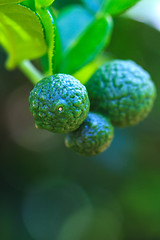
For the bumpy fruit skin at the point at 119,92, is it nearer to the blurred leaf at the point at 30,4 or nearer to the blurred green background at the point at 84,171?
the blurred leaf at the point at 30,4

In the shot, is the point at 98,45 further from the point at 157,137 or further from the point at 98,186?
the point at 98,186

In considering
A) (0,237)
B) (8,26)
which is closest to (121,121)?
(8,26)

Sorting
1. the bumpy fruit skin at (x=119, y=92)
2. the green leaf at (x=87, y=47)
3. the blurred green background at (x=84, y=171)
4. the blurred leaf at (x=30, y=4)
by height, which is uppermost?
the blurred leaf at (x=30, y=4)

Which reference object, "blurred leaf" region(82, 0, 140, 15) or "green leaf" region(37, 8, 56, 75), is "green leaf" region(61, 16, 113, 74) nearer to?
"blurred leaf" region(82, 0, 140, 15)

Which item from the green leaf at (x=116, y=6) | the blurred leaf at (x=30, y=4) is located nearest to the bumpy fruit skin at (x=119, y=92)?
the green leaf at (x=116, y=6)

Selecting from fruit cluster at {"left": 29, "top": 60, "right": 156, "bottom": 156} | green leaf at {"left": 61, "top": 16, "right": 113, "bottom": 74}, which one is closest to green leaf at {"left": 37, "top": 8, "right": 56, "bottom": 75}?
fruit cluster at {"left": 29, "top": 60, "right": 156, "bottom": 156}

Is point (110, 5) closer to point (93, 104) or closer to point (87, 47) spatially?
point (87, 47)

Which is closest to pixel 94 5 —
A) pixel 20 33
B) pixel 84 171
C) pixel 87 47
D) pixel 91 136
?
pixel 87 47

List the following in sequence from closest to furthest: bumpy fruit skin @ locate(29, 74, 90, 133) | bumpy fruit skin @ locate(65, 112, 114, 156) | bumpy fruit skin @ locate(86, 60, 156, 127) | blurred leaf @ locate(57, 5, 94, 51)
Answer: bumpy fruit skin @ locate(29, 74, 90, 133) → bumpy fruit skin @ locate(65, 112, 114, 156) → bumpy fruit skin @ locate(86, 60, 156, 127) → blurred leaf @ locate(57, 5, 94, 51)
